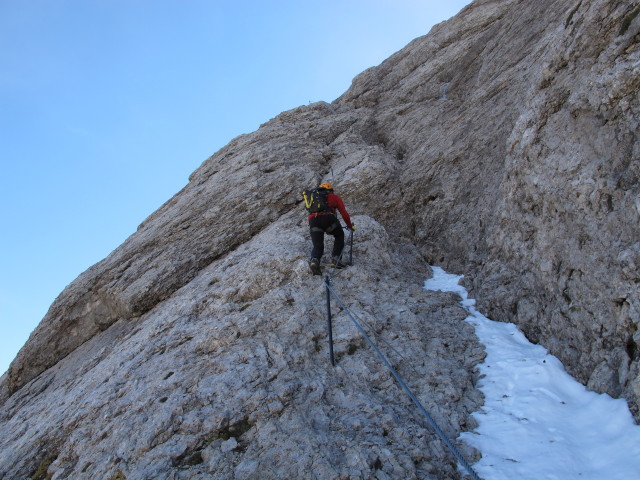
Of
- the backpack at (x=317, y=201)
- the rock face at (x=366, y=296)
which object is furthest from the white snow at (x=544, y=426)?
the backpack at (x=317, y=201)

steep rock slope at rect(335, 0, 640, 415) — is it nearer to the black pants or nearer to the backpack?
the black pants

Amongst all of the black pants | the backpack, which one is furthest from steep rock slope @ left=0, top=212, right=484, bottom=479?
the backpack

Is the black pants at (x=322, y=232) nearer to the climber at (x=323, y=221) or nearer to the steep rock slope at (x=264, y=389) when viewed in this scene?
the climber at (x=323, y=221)

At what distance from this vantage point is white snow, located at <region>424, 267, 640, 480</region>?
511 centimetres

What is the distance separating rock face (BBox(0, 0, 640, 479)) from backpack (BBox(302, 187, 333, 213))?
44.0 inches

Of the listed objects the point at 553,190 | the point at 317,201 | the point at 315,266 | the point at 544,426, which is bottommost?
the point at 544,426

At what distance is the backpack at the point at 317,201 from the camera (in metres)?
10.4

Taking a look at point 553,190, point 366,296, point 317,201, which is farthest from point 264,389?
point 553,190

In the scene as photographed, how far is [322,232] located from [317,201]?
759 mm

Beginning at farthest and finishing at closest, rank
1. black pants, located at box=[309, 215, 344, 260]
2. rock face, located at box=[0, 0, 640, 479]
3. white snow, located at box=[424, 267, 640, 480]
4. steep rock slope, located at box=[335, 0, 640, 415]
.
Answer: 1. black pants, located at box=[309, 215, 344, 260]
2. steep rock slope, located at box=[335, 0, 640, 415]
3. rock face, located at box=[0, 0, 640, 479]
4. white snow, located at box=[424, 267, 640, 480]

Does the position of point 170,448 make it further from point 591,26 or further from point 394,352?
point 591,26

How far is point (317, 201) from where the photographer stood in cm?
1043

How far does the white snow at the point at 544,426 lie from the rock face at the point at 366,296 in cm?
29

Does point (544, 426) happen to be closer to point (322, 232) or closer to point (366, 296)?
point (366, 296)
